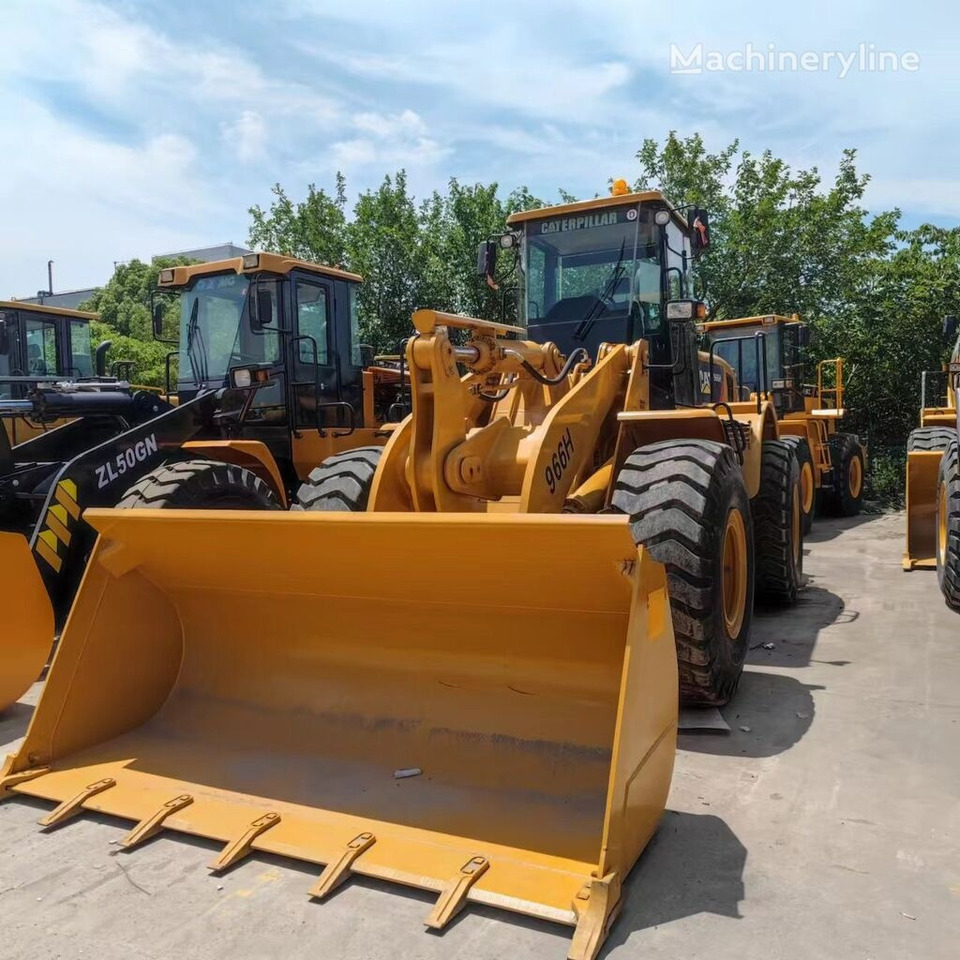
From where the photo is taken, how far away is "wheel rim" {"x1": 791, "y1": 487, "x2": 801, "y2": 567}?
712cm

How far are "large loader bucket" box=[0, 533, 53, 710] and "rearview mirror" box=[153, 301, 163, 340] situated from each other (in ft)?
14.1

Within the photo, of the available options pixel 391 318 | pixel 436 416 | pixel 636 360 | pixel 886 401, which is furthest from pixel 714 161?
pixel 436 416

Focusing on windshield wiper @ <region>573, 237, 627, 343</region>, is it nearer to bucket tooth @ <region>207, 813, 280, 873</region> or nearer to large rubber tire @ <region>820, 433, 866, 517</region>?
bucket tooth @ <region>207, 813, 280, 873</region>

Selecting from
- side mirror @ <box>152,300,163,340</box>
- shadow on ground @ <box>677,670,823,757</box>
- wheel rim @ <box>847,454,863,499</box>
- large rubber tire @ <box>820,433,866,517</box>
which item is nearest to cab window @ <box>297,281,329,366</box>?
side mirror @ <box>152,300,163,340</box>

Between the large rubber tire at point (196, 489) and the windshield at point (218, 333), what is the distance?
2.74m

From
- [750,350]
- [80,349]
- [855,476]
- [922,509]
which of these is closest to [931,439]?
[922,509]

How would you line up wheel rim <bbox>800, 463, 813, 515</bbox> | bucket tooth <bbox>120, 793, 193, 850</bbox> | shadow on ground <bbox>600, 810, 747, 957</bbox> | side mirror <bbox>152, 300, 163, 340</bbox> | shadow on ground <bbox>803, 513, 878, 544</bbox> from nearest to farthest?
Result: shadow on ground <bbox>600, 810, 747, 957</bbox> → bucket tooth <bbox>120, 793, 193, 850</bbox> → side mirror <bbox>152, 300, 163, 340</bbox> → wheel rim <bbox>800, 463, 813, 515</bbox> → shadow on ground <bbox>803, 513, 878, 544</bbox>

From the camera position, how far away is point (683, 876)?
9.58 feet

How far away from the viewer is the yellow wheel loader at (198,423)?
5.20 meters

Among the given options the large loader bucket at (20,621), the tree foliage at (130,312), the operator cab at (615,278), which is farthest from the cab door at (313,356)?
the tree foliage at (130,312)

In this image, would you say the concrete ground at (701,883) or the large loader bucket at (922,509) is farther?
the large loader bucket at (922,509)

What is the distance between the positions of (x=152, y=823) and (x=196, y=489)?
95.5 inches

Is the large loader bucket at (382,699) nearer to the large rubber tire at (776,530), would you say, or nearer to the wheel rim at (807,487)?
the large rubber tire at (776,530)

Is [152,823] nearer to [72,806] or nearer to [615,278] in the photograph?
[72,806]
